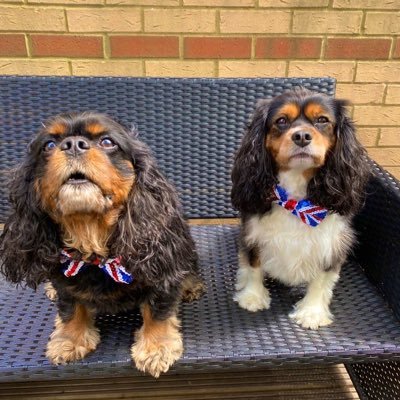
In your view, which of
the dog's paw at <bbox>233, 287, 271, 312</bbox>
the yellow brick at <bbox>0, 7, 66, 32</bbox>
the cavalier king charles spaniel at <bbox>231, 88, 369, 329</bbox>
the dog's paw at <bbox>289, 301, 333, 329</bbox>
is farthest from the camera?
the yellow brick at <bbox>0, 7, 66, 32</bbox>

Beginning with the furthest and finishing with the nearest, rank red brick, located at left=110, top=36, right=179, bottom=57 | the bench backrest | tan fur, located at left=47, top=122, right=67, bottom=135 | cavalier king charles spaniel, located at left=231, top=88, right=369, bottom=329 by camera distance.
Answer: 1. red brick, located at left=110, top=36, right=179, bottom=57
2. the bench backrest
3. cavalier king charles spaniel, located at left=231, top=88, right=369, bottom=329
4. tan fur, located at left=47, top=122, right=67, bottom=135

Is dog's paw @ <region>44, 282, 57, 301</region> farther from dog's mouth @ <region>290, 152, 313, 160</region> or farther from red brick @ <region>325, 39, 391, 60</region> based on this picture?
red brick @ <region>325, 39, 391, 60</region>

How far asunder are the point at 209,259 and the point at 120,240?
844 millimetres

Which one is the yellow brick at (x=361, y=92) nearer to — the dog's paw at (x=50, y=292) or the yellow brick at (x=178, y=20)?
the yellow brick at (x=178, y=20)

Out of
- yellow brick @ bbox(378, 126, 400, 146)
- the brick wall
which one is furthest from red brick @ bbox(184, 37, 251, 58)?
yellow brick @ bbox(378, 126, 400, 146)

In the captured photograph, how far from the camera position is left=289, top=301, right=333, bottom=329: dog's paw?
181 cm

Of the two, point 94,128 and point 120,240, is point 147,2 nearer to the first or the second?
point 94,128

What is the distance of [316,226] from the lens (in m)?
1.82

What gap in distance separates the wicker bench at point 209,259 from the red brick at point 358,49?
0.54 meters

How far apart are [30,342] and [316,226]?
119 cm

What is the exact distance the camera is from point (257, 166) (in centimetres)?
178

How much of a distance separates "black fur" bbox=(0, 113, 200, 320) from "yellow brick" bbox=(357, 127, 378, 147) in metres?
1.77

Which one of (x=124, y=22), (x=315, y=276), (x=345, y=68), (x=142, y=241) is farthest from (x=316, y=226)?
(x=124, y=22)

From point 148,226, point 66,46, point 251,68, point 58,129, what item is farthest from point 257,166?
point 66,46
